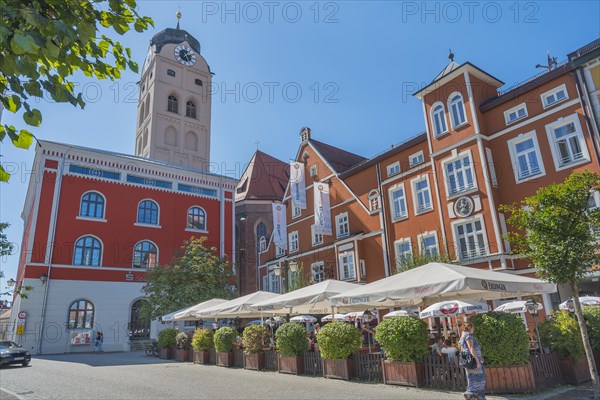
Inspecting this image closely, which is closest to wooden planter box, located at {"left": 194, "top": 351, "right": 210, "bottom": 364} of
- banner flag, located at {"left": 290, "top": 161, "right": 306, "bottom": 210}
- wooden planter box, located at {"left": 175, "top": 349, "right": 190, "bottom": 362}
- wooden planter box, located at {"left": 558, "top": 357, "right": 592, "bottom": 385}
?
wooden planter box, located at {"left": 175, "top": 349, "right": 190, "bottom": 362}

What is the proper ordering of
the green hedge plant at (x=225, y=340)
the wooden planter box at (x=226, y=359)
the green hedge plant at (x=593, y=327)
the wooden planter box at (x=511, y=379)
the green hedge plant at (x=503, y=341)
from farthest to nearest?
the green hedge plant at (x=225, y=340)
the wooden planter box at (x=226, y=359)
the green hedge plant at (x=593, y=327)
the green hedge plant at (x=503, y=341)
the wooden planter box at (x=511, y=379)

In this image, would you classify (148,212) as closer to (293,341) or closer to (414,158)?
(414,158)

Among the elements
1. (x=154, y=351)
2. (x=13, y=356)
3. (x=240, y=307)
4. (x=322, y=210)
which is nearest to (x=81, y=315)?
(x=154, y=351)

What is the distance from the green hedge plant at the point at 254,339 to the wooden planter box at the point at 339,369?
3842 millimetres

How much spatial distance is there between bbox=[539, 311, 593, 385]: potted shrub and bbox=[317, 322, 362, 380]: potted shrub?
194 inches

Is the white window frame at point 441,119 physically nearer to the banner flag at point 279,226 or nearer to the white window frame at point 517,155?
the white window frame at point 517,155

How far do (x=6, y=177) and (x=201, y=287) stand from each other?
25.8 meters

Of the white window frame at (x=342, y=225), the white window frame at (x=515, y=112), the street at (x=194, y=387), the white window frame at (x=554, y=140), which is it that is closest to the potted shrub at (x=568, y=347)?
the street at (x=194, y=387)

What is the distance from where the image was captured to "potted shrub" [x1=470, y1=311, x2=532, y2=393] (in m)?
8.63

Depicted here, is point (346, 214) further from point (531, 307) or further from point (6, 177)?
point (6, 177)

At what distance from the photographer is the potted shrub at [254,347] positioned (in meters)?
15.2

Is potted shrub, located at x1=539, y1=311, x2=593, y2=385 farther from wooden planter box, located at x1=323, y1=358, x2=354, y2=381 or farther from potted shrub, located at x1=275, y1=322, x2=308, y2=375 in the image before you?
potted shrub, located at x1=275, y1=322, x2=308, y2=375

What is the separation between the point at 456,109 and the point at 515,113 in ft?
10.2

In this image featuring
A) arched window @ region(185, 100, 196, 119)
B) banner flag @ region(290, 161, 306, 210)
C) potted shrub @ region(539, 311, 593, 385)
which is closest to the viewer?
potted shrub @ region(539, 311, 593, 385)
